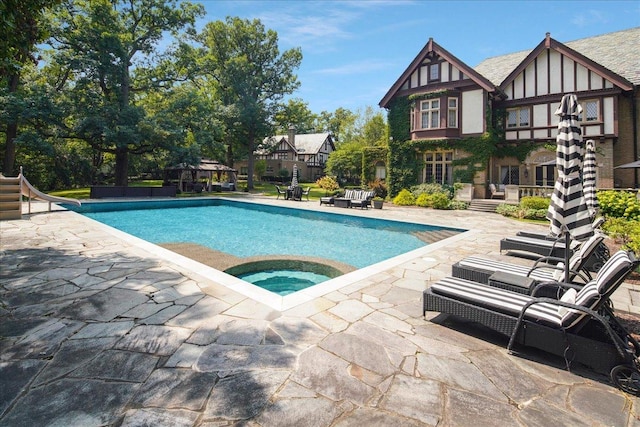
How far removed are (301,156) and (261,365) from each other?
47.6m

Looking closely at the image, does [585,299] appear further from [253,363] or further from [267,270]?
[267,270]

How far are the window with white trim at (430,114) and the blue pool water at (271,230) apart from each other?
11110mm

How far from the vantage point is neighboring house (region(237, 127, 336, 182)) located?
4609 centimetres

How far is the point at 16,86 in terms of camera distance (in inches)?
861

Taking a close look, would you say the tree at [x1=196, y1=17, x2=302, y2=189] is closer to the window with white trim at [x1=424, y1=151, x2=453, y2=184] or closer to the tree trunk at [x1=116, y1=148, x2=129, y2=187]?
the tree trunk at [x1=116, y1=148, x2=129, y2=187]

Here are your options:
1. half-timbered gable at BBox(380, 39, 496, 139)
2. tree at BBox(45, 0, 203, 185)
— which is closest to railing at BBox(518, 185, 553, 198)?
half-timbered gable at BBox(380, 39, 496, 139)

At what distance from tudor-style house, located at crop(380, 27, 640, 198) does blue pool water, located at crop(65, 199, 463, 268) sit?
1058 cm

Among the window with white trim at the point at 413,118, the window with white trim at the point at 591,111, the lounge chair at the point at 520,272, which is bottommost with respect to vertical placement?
the lounge chair at the point at 520,272

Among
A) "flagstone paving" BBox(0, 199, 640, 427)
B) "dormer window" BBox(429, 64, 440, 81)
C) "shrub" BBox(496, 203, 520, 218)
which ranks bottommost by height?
"flagstone paving" BBox(0, 199, 640, 427)

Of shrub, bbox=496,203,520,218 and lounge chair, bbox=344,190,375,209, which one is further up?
lounge chair, bbox=344,190,375,209

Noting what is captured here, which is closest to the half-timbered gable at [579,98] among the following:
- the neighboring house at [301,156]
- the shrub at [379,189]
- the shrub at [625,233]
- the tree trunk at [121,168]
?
the shrub at [379,189]

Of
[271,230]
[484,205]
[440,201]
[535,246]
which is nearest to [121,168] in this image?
[271,230]

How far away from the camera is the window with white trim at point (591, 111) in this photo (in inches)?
699

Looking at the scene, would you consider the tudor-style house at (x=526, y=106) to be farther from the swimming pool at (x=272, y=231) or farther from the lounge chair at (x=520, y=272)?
the lounge chair at (x=520, y=272)
